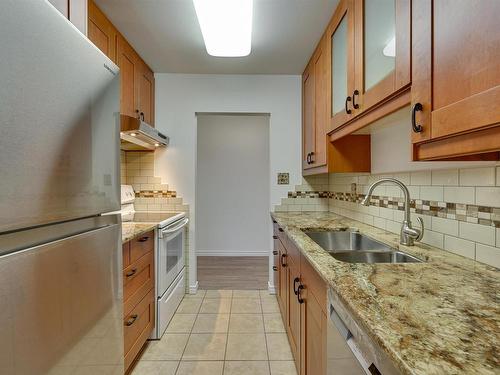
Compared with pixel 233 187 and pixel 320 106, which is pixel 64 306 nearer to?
pixel 320 106

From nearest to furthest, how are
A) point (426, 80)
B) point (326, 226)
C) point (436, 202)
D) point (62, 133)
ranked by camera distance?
point (62, 133)
point (426, 80)
point (436, 202)
point (326, 226)

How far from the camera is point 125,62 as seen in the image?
2.24 m

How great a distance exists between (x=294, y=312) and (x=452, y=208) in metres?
1.05

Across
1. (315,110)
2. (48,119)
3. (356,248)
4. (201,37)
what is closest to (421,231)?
(356,248)

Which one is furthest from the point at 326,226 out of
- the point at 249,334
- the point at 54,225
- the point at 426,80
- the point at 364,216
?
the point at 54,225

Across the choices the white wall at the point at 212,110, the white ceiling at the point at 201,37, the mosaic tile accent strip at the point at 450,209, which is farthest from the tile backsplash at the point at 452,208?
the white ceiling at the point at 201,37

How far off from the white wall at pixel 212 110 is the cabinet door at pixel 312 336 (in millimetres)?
1664

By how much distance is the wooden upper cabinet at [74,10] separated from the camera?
0.85 m

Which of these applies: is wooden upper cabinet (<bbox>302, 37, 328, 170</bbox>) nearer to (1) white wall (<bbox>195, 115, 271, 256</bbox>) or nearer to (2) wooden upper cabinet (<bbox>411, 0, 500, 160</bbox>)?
(2) wooden upper cabinet (<bbox>411, 0, 500, 160</bbox>)

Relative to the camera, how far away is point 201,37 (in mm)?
2197

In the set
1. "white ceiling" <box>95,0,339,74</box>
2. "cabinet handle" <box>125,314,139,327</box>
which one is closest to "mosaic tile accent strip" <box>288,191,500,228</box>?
"white ceiling" <box>95,0,339,74</box>

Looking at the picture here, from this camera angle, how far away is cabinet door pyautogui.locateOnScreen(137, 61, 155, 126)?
8.36 feet

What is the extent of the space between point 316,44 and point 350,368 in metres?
2.31

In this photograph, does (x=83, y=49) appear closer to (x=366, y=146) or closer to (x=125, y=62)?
(x=125, y=62)
